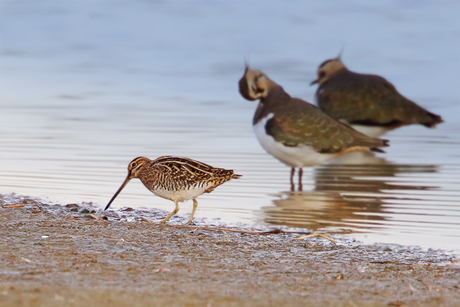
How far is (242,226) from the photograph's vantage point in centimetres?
688

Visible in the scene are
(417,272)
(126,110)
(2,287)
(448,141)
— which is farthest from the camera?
(126,110)

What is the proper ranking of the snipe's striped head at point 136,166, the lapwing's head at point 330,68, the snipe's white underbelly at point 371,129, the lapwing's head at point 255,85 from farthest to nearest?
the lapwing's head at point 330,68 → the snipe's white underbelly at point 371,129 → the lapwing's head at point 255,85 → the snipe's striped head at point 136,166

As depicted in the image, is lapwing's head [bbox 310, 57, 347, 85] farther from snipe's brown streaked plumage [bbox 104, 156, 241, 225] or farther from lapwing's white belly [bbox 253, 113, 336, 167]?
snipe's brown streaked plumage [bbox 104, 156, 241, 225]

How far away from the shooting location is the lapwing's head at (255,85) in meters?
10.9

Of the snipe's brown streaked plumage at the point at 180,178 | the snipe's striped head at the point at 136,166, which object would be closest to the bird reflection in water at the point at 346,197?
the snipe's brown streaked plumage at the point at 180,178

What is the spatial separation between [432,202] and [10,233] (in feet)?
14.4

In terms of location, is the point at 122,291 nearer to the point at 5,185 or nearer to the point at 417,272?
the point at 417,272

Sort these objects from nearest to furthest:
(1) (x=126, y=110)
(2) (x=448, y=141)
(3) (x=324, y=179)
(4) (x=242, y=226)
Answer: (4) (x=242, y=226), (3) (x=324, y=179), (2) (x=448, y=141), (1) (x=126, y=110)

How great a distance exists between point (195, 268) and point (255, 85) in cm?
634

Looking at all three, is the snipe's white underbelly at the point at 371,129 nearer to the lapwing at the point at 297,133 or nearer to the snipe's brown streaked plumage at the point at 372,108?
the snipe's brown streaked plumage at the point at 372,108

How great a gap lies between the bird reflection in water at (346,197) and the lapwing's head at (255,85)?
1.31 metres

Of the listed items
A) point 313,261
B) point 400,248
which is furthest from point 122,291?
point 400,248

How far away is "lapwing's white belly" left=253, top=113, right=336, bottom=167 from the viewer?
1006 centimetres

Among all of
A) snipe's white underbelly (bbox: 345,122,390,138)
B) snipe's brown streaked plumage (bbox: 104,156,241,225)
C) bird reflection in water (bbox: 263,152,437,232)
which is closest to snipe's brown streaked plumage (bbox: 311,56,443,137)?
snipe's white underbelly (bbox: 345,122,390,138)
